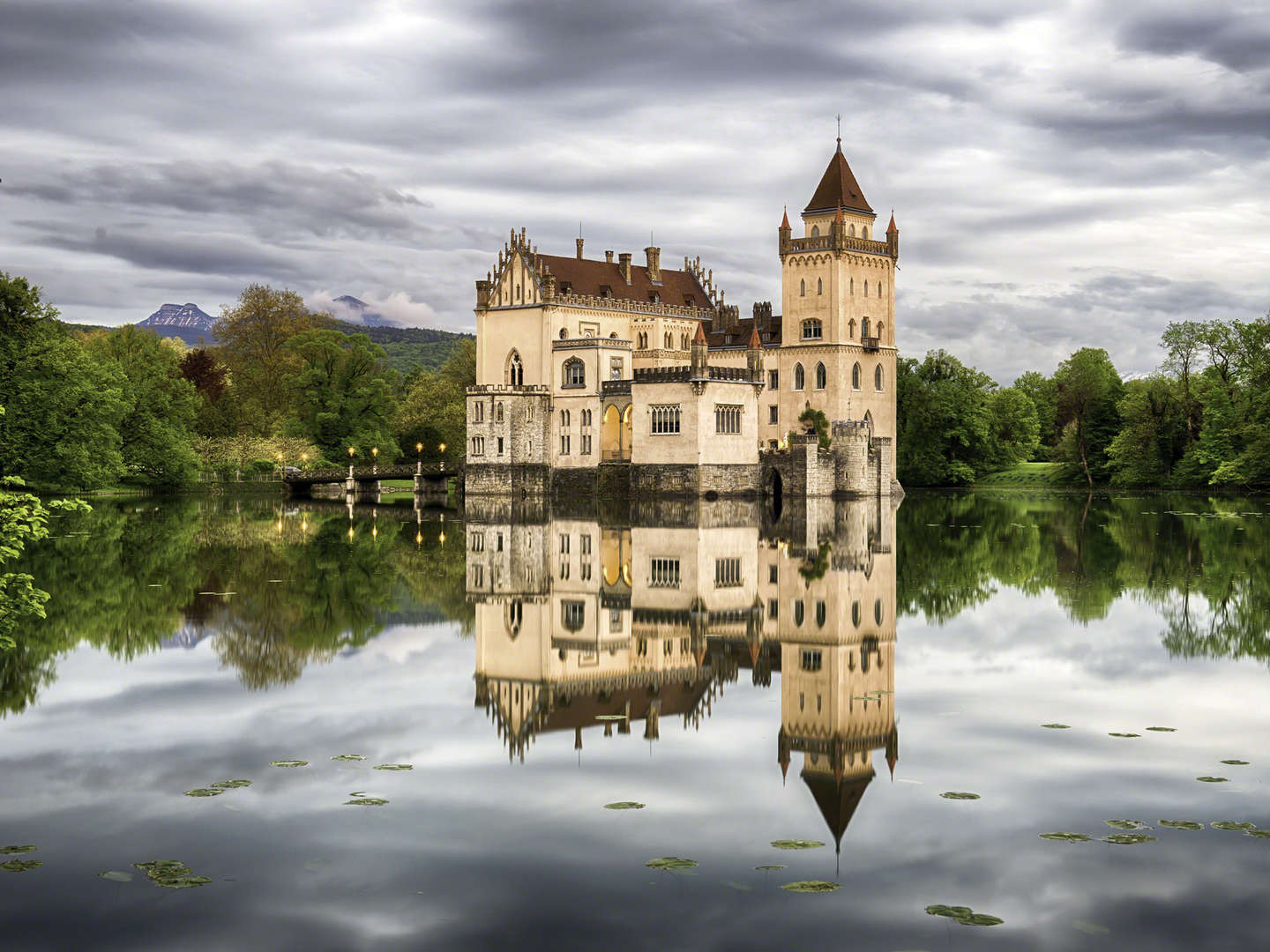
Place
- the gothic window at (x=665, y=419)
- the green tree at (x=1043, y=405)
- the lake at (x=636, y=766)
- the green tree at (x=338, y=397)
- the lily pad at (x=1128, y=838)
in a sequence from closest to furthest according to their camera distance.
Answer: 1. the lake at (x=636, y=766)
2. the lily pad at (x=1128, y=838)
3. the gothic window at (x=665, y=419)
4. the green tree at (x=338, y=397)
5. the green tree at (x=1043, y=405)

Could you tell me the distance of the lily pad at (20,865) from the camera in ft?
30.9

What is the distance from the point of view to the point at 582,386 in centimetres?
7706

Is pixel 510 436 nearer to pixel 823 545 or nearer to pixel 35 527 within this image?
pixel 823 545

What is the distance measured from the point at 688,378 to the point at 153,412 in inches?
1337

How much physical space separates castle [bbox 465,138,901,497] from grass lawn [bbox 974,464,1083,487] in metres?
27.9

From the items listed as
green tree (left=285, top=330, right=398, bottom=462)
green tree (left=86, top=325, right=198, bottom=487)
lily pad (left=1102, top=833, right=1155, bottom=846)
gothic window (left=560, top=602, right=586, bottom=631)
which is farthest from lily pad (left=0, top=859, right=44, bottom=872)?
green tree (left=285, top=330, right=398, bottom=462)

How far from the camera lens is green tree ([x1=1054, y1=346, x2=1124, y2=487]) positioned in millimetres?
105375

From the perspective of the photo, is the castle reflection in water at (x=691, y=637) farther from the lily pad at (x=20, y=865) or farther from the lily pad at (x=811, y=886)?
the lily pad at (x=20, y=865)

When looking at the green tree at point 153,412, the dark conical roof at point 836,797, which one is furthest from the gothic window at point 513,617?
the green tree at point 153,412

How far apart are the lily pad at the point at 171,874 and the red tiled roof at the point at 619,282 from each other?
7116cm

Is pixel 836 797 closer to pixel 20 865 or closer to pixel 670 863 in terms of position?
pixel 670 863


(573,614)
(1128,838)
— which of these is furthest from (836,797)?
(573,614)

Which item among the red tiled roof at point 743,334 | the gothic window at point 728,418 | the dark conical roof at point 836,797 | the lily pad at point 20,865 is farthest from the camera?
the red tiled roof at point 743,334

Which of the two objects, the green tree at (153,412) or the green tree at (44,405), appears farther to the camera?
the green tree at (153,412)
